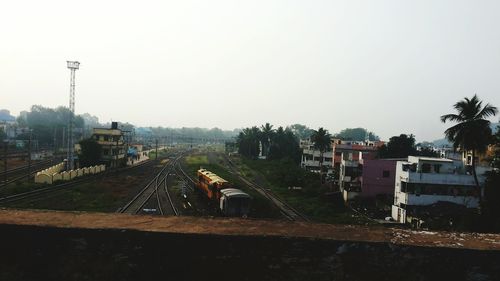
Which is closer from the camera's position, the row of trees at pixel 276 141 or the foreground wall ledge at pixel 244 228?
the foreground wall ledge at pixel 244 228

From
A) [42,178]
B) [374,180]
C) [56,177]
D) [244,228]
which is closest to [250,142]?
[374,180]

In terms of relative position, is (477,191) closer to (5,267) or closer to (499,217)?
(499,217)

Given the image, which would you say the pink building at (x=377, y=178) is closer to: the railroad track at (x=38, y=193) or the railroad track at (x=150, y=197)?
the railroad track at (x=150, y=197)

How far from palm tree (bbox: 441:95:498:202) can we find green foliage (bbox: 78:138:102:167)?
49.1 metres

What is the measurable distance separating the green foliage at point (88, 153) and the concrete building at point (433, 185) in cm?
4499

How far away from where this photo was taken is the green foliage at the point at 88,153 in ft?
199

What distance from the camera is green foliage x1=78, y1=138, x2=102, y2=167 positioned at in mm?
60769

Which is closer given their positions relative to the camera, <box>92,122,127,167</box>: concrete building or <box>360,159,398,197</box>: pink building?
<box>360,159,398,197</box>: pink building

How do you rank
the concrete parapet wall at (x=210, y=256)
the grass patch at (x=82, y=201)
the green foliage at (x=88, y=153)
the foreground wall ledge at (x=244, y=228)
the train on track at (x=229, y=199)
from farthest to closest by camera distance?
the green foliage at (x=88, y=153), the grass patch at (x=82, y=201), the train on track at (x=229, y=199), the foreground wall ledge at (x=244, y=228), the concrete parapet wall at (x=210, y=256)

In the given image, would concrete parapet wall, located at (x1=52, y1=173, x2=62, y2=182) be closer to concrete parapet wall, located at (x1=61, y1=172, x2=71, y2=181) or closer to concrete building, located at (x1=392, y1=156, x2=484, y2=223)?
concrete parapet wall, located at (x1=61, y1=172, x2=71, y2=181)

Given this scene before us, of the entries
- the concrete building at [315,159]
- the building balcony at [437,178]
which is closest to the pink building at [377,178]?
the building balcony at [437,178]

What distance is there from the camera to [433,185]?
122 feet

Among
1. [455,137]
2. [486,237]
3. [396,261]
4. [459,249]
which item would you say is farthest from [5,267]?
[455,137]

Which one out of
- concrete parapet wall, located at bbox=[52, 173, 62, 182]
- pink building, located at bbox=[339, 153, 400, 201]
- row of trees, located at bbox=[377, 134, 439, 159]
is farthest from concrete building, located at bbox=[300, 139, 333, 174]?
concrete parapet wall, located at bbox=[52, 173, 62, 182]
